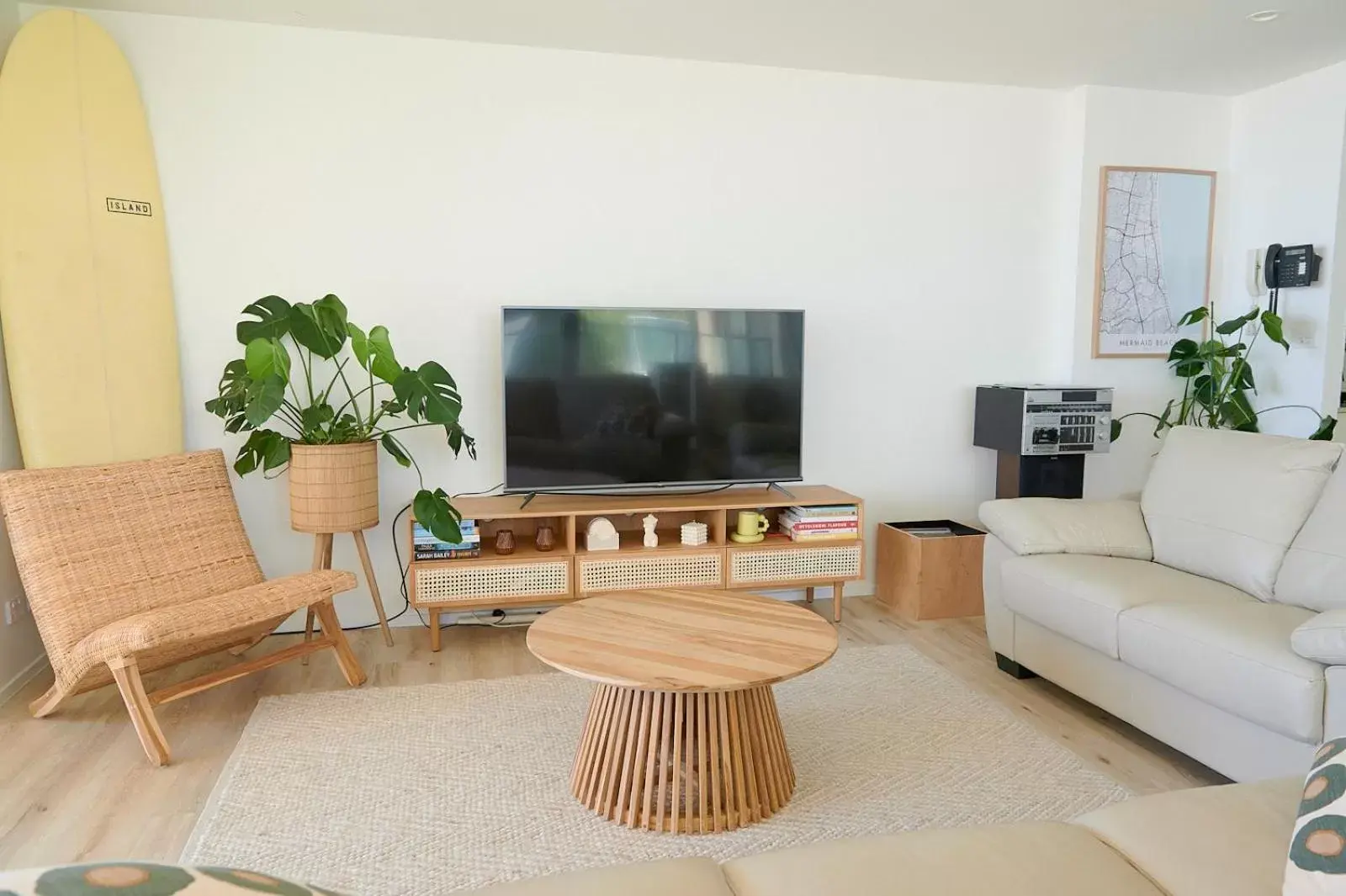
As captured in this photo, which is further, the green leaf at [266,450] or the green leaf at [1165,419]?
the green leaf at [1165,419]

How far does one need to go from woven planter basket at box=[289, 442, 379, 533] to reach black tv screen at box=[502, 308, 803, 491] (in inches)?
23.5

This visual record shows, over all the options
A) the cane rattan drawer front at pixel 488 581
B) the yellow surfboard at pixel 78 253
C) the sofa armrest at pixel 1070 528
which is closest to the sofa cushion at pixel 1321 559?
the sofa armrest at pixel 1070 528

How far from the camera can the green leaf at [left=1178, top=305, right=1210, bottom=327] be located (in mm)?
4211

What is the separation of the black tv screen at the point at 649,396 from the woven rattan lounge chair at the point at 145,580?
1038 mm

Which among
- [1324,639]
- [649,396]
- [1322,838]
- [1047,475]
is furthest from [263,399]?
[1047,475]

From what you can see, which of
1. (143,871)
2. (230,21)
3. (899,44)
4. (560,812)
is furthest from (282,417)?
(143,871)

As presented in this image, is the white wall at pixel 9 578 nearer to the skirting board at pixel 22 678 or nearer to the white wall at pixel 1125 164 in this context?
the skirting board at pixel 22 678

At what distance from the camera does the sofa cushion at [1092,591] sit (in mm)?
2648

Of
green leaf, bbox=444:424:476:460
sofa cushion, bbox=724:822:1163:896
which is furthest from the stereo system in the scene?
sofa cushion, bbox=724:822:1163:896

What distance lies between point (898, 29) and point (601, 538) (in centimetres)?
235

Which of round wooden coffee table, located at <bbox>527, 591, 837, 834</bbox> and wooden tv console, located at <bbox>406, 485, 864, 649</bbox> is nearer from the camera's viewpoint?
round wooden coffee table, located at <bbox>527, 591, 837, 834</bbox>

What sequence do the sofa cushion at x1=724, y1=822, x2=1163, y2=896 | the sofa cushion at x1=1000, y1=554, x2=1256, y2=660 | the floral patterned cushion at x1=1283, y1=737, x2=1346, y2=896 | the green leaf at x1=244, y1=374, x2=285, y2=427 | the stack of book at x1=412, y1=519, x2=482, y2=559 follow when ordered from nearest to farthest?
the floral patterned cushion at x1=1283, y1=737, x2=1346, y2=896 < the sofa cushion at x1=724, y1=822, x2=1163, y2=896 < the sofa cushion at x1=1000, y1=554, x2=1256, y2=660 < the green leaf at x1=244, y1=374, x2=285, y2=427 < the stack of book at x1=412, y1=519, x2=482, y2=559

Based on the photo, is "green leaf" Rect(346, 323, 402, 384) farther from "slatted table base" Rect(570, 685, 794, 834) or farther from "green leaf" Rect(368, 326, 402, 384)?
"slatted table base" Rect(570, 685, 794, 834)

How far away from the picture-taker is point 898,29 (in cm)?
351
